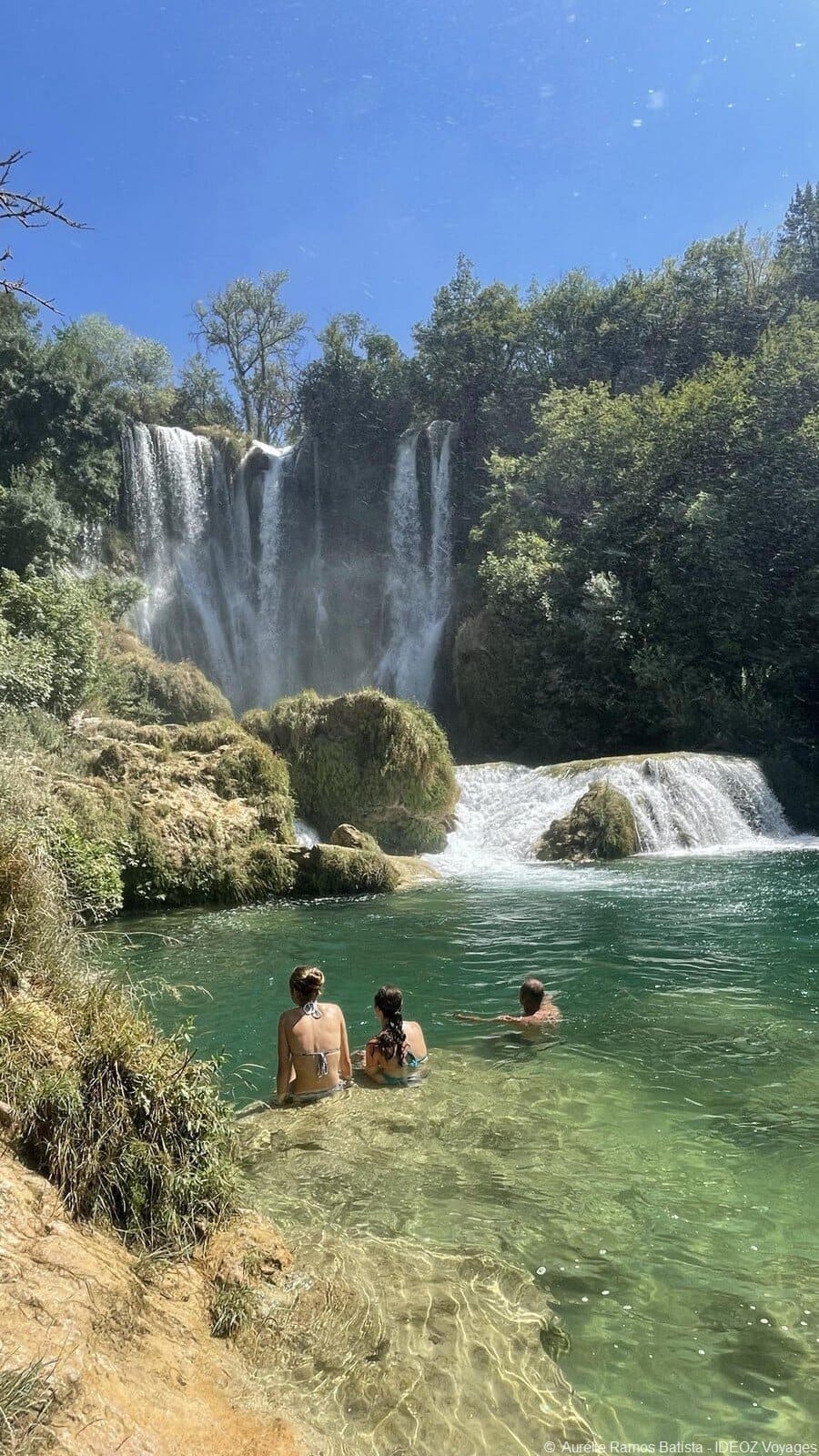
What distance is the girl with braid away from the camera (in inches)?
234

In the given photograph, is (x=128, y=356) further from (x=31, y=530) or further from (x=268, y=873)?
(x=268, y=873)

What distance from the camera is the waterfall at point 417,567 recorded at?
31562 mm

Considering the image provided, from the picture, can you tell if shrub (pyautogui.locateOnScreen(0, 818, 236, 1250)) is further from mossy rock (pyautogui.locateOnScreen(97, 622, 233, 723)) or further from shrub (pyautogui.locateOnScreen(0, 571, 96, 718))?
mossy rock (pyautogui.locateOnScreen(97, 622, 233, 723))

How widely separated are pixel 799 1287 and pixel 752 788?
683 inches

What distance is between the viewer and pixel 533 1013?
7.09 meters

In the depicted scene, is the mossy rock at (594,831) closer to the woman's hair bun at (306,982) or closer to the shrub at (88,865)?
the shrub at (88,865)

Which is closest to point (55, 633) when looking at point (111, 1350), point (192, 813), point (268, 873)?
point (192, 813)

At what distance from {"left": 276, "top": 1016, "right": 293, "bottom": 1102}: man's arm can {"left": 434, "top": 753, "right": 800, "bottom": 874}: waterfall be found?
11.3 metres

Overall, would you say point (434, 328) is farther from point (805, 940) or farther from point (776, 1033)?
point (776, 1033)

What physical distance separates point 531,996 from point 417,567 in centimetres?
2842

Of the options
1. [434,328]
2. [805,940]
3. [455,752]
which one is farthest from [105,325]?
[805,940]

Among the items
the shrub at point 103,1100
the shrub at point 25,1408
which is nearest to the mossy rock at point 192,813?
the shrub at point 103,1100

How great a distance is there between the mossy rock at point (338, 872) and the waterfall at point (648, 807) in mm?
3078

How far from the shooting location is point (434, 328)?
1583 inches
